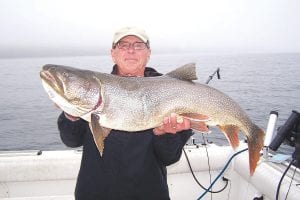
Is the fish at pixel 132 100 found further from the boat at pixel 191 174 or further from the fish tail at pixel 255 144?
the boat at pixel 191 174

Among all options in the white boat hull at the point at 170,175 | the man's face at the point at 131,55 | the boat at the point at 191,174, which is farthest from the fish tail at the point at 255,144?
the man's face at the point at 131,55

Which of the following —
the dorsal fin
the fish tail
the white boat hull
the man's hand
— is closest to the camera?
the man's hand

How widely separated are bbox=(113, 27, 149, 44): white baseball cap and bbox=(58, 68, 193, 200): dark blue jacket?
1067 mm

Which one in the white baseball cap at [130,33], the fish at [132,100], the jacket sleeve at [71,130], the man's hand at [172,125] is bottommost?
the jacket sleeve at [71,130]

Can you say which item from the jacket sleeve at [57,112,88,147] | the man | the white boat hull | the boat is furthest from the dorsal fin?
the white boat hull

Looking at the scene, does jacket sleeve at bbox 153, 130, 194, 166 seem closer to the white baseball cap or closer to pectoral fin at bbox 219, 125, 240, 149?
pectoral fin at bbox 219, 125, 240, 149

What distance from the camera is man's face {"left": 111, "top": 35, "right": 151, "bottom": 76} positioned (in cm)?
400

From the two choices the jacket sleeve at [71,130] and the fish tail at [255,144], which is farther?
the fish tail at [255,144]

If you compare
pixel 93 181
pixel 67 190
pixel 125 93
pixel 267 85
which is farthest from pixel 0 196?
pixel 267 85

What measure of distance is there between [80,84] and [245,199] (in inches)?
158

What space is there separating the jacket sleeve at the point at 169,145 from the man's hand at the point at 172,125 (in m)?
0.08

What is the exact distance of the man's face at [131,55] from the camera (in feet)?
13.1

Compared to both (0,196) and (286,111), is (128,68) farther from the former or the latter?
(286,111)

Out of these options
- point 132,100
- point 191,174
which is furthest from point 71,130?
point 191,174
